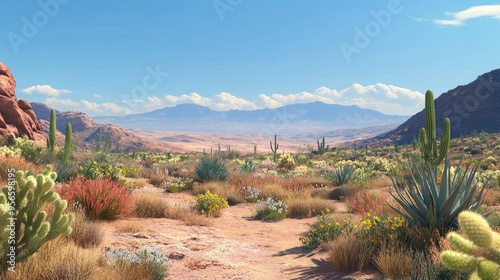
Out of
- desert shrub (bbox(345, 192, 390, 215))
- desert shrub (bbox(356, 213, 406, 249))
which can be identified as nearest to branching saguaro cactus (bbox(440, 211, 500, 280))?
desert shrub (bbox(356, 213, 406, 249))

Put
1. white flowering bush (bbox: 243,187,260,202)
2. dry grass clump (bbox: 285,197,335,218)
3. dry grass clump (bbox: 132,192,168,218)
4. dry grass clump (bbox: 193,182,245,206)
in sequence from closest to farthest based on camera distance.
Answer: dry grass clump (bbox: 132,192,168,218) < dry grass clump (bbox: 285,197,335,218) < dry grass clump (bbox: 193,182,245,206) < white flowering bush (bbox: 243,187,260,202)

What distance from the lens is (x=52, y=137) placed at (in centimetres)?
2334

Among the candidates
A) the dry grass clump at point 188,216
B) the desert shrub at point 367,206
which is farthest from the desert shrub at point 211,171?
the desert shrub at point 367,206

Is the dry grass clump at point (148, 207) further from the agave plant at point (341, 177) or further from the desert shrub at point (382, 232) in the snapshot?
the agave plant at point (341, 177)

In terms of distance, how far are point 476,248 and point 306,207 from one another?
10.1 metres

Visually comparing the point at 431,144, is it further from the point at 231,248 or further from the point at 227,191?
the point at 231,248

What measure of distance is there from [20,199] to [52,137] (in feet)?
67.4

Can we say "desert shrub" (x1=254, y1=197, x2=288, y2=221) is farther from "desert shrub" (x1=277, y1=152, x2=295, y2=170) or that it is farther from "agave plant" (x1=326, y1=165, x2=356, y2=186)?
"desert shrub" (x1=277, y1=152, x2=295, y2=170)

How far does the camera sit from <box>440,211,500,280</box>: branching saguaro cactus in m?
1.57

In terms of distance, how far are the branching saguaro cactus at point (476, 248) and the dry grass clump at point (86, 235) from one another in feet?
19.0

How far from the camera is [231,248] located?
774 centimetres

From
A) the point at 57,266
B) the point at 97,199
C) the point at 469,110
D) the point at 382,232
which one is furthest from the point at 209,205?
the point at 469,110

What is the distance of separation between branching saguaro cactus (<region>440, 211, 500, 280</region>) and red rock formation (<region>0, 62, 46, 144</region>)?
115ft

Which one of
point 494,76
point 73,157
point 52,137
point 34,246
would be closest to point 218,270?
point 34,246
